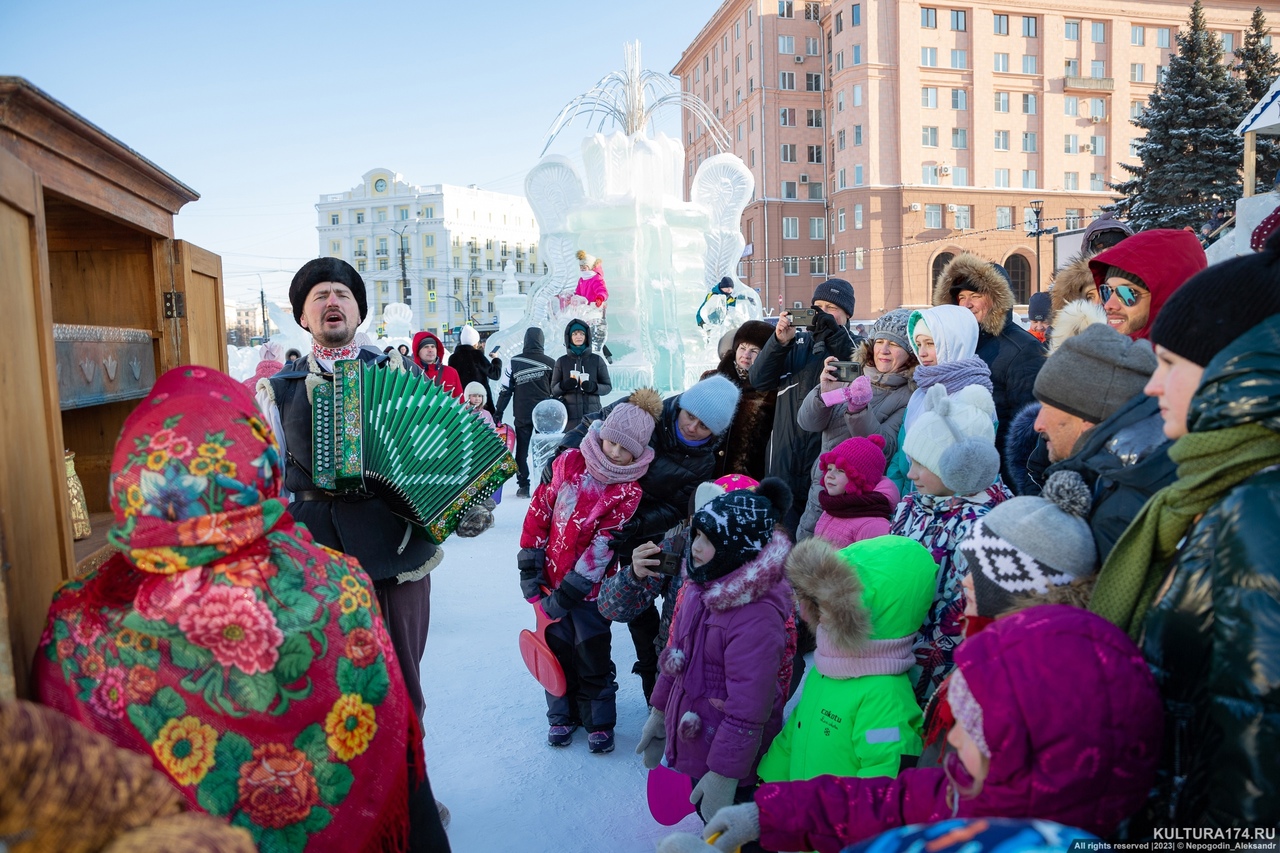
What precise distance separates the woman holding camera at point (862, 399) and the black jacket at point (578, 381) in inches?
174

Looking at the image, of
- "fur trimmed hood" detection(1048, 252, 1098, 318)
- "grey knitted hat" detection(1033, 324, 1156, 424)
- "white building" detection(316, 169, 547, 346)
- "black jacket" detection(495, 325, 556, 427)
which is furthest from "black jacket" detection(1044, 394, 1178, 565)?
"white building" detection(316, 169, 547, 346)

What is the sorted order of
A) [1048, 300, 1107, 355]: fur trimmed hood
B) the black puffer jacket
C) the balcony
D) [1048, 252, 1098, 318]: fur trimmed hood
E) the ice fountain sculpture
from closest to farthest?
the black puffer jacket
[1048, 300, 1107, 355]: fur trimmed hood
[1048, 252, 1098, 318]: fur trimmed hood
the ice fountain sculpture
the balcony

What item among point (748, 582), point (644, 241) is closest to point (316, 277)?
point (748, 582)

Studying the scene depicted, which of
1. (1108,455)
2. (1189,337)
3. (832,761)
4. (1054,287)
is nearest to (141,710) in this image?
(832,761)

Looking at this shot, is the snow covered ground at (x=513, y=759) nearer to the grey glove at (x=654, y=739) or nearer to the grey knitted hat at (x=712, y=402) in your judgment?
the grey glove at (x=654, y=739)

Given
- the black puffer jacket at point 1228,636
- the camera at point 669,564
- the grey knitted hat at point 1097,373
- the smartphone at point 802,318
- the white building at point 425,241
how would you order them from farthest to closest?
the white building at point 425,241, the smartphone at point 802,318, the camera at point 669,564, the grey knitted hat at point 1097,373, the black puffer jacket at point 1228,636

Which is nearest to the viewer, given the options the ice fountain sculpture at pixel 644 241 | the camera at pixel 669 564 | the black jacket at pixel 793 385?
the camera at pixel 669 564

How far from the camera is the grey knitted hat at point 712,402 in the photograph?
134 inches

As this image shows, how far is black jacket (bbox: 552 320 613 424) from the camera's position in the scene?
27.0ft

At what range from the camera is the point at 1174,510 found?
A: 1.29m

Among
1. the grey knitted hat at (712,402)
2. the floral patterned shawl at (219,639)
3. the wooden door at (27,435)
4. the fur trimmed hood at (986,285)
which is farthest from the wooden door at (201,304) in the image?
the fur trimmed hood at (986,285)

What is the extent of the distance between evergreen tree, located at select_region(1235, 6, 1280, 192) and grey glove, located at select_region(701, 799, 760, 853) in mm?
20931

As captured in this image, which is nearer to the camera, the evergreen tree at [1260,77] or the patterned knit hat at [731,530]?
the patterned knit hat at [731,530]

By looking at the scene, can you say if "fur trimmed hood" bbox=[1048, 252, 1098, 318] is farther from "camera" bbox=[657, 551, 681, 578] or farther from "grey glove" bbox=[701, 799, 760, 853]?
"grey glove" bbox=[701, 799, 760, 853]
